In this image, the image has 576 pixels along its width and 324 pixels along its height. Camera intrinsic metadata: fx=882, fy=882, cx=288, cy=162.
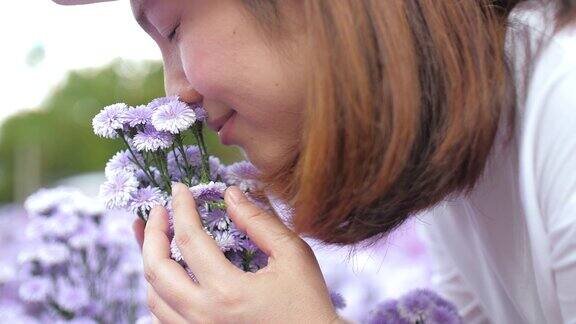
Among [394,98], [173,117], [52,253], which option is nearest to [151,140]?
[173,117]

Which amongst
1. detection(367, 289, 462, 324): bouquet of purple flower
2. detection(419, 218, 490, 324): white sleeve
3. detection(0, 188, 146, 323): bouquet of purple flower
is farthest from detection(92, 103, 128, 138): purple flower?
detection(419, 218, 490, 324): white sleeve

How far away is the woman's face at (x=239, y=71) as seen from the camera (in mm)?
987

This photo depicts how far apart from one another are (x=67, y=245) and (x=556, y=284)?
2.31 ft

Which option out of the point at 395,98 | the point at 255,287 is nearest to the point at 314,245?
the point at 255,287

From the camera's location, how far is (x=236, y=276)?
0.98m

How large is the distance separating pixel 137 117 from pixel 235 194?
144mm

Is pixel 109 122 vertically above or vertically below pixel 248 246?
above

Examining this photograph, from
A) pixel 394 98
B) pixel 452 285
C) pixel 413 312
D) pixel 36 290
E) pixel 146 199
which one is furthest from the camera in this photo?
pixel 452 285

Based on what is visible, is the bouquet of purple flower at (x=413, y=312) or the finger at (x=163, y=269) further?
the bouquet of purple flower at (x=413, y=312)

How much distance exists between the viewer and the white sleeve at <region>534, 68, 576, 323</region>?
92 cm

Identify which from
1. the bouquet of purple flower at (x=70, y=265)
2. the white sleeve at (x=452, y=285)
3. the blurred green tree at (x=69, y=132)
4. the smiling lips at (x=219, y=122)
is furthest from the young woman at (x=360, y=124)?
the blurred green tree at (x=69, y=132)

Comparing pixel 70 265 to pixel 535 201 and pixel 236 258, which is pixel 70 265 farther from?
pixel 535 201

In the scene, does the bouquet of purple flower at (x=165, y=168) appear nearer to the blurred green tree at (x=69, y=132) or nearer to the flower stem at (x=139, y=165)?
the flower stem at (x=139, y=165)

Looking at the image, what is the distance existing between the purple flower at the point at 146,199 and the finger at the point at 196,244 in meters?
0.04
